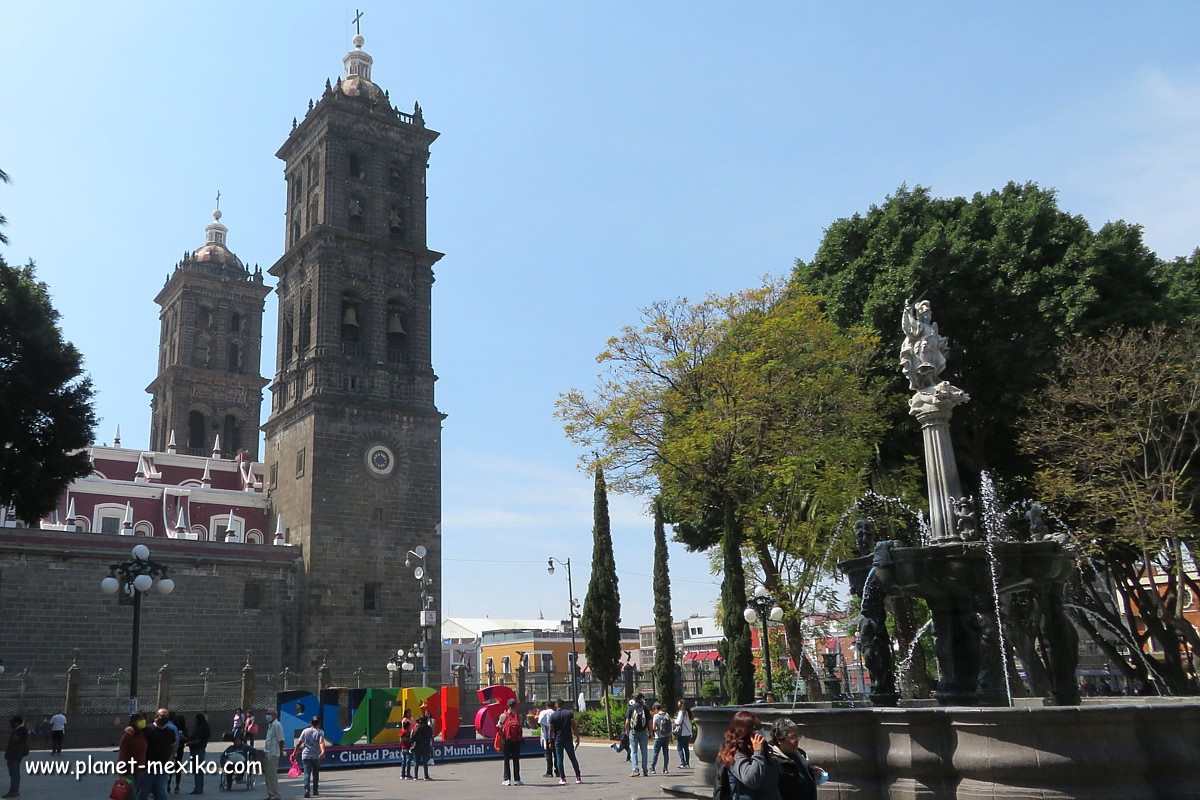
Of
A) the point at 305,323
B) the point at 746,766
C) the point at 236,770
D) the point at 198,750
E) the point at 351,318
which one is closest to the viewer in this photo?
the point at 746,766

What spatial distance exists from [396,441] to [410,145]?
14890mm

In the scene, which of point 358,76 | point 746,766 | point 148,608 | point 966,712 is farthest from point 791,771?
point 358,76

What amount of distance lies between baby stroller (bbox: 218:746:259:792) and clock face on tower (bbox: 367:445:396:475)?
23.5m

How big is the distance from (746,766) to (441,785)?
1210cm

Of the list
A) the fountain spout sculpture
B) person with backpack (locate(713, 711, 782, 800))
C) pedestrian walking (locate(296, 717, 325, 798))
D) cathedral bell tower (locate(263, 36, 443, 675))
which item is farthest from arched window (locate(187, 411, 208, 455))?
person with backpack (locate(713, 711, 782, 800))

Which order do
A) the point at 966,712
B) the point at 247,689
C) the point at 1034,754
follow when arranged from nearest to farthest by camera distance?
the point at 1034,754 → the point at 966,712 → the point at 247,689

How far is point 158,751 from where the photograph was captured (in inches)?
427

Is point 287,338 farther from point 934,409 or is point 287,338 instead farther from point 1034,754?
point 1034,754

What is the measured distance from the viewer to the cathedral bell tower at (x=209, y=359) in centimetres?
5488

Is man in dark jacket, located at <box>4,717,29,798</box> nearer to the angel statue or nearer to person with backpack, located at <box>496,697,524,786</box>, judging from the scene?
person with backpack, located at <box>496,697,524,786</box>

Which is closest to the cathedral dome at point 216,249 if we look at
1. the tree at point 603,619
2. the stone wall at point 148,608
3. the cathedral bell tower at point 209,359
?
the cathedral bell tower at point 209,359

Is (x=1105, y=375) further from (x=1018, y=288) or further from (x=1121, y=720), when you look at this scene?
(x=1121, y=720)

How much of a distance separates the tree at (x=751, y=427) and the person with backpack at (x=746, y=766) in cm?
1641

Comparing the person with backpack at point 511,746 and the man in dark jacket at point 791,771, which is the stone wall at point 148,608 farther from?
the man in dark jacket at point 791,771
